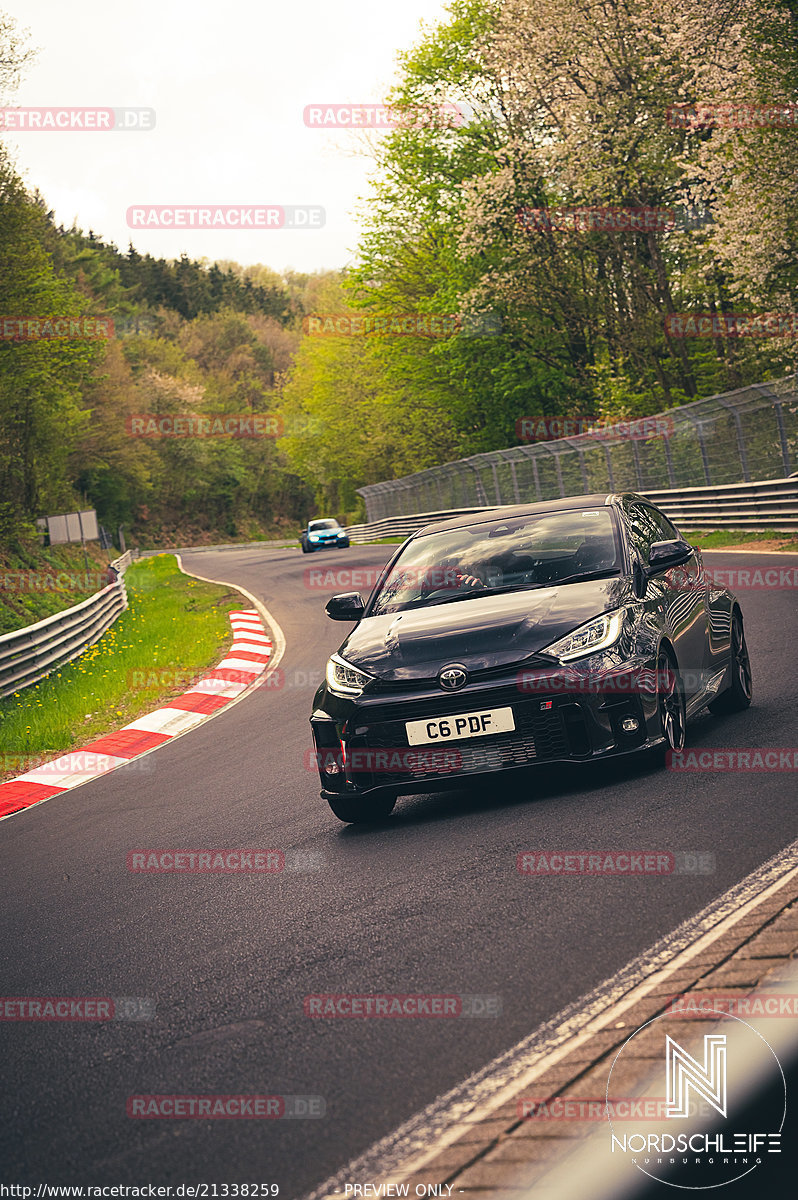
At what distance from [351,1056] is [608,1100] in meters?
0.86

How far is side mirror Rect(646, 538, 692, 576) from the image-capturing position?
22.3 ft

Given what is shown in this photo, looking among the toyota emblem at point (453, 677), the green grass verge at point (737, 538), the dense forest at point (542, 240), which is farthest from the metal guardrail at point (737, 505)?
the toyota emblem at point (453, 677)

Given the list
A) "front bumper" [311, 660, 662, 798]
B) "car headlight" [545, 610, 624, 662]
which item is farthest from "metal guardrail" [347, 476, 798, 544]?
"front bumper" [311, 660, 662, 798]

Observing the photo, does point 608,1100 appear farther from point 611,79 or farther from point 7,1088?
point 611,79

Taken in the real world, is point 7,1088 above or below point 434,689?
below

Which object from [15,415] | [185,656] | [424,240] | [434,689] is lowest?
[185,656]

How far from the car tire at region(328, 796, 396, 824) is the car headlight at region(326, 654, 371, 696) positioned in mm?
580

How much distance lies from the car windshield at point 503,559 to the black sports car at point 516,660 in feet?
0.04

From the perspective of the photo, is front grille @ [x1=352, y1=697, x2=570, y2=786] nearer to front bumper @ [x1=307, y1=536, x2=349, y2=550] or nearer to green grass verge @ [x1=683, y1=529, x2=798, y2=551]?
green grass verge @ [x1=683, y1=529, x2=798, y2=551]

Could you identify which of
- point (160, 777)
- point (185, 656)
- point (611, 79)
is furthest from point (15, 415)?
point (160, 777)

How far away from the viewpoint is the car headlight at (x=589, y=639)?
593 cm

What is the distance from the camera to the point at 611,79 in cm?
3091

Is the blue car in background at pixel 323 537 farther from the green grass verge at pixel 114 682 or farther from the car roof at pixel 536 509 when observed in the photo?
the car roof at pixel 536 509

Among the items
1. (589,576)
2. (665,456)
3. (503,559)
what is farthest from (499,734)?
(665,456)
